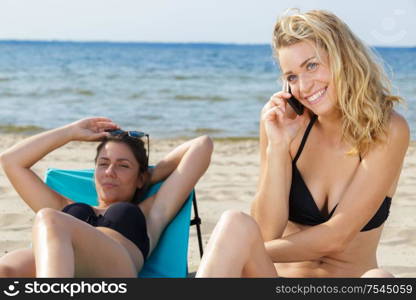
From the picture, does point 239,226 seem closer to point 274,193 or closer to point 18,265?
point 274,193

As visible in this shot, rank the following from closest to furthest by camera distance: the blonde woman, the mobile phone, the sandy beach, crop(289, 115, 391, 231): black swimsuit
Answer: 1. the blonde woman
2. crop(289, 115, 391, 231): black swimsuit
3. the mobile phone
4. the sandy beach

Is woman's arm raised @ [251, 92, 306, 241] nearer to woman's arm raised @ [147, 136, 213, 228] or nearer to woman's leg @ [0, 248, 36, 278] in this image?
woman's arm raised @ [147, 136, 213, 228]

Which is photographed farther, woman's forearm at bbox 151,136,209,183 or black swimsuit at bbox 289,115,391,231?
woman's forearm at bbox 151,136,209,183

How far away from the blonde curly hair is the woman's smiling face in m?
0.03

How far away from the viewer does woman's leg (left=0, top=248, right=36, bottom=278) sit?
11.3ft

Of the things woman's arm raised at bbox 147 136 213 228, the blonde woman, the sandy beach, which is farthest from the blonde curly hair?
the sandy beach

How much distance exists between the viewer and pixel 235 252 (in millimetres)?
2955

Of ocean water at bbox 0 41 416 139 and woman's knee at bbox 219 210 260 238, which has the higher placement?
ocean water at bbox 0 41 416 139

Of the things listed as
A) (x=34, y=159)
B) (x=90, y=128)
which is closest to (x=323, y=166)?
(x=90, y=128)

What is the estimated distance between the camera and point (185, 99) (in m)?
15.7

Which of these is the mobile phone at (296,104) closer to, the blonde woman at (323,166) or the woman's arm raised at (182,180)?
the blonde woman at (323,166)

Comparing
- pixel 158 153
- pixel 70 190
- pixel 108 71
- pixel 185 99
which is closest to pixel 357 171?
pixel 70 190

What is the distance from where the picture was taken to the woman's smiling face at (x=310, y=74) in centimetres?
321

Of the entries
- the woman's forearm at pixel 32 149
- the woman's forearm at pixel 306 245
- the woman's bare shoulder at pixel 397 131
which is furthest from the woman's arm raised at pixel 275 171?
the woman's forearm at pixel 32 149
